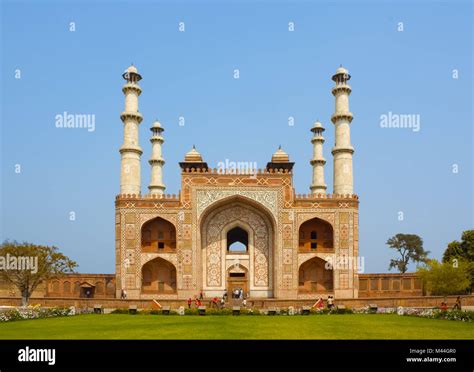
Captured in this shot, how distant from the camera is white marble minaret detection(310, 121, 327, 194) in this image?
151 feet

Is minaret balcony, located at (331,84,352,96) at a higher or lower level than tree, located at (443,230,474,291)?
higher

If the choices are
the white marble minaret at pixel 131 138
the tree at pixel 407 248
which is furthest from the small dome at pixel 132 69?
the tree at pixel 407 248

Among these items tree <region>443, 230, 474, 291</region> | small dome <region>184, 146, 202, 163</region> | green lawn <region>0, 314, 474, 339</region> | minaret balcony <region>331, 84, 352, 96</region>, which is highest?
minaret balcony <region>331, 84, 352, 96</region>

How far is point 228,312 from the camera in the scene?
2381cm

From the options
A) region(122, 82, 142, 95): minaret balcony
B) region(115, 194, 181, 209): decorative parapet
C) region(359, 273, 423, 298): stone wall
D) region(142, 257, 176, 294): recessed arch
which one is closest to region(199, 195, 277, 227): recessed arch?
region(115, 194, 181, 209): decorative parapet

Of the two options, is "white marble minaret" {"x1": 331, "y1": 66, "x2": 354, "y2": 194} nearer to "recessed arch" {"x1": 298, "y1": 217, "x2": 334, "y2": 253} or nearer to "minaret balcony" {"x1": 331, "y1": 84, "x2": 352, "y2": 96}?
"minaret balcony" {"x1": 331, "y1": 84, "x2": 352, "y2": 96}

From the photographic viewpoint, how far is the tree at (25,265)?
93.3 ft

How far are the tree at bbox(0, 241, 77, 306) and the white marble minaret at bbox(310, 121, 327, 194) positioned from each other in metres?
25.5

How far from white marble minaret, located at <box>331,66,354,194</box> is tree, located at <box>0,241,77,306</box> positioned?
20.5 meters

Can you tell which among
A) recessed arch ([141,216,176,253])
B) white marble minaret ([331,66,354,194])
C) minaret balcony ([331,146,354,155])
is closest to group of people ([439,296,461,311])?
white marble minaret ([331,66,354,194])

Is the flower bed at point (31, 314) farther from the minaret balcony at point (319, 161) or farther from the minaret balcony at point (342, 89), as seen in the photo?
the minaret balcony at point (319, 161)

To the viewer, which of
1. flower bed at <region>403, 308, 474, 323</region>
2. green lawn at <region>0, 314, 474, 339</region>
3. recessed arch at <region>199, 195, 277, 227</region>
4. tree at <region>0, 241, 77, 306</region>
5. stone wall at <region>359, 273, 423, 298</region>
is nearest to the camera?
green lawn at <region>0, 314, 474, 339</region>

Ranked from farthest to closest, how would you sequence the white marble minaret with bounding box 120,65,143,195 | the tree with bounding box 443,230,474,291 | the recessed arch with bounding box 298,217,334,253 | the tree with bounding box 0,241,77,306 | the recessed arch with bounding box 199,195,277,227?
the tree with bounding box 443,230,474,291 → the recessed arch with bounding box 298,217,334,253 → the white marble minaret with bounding box 120,65,143,195 → the recessed arch with bounding box 199,195,277,227 → the tree with bounding box 0,241,77,306

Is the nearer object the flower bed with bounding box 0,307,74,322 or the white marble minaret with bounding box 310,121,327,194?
the flower bed with bounding box 0,307,74,322
